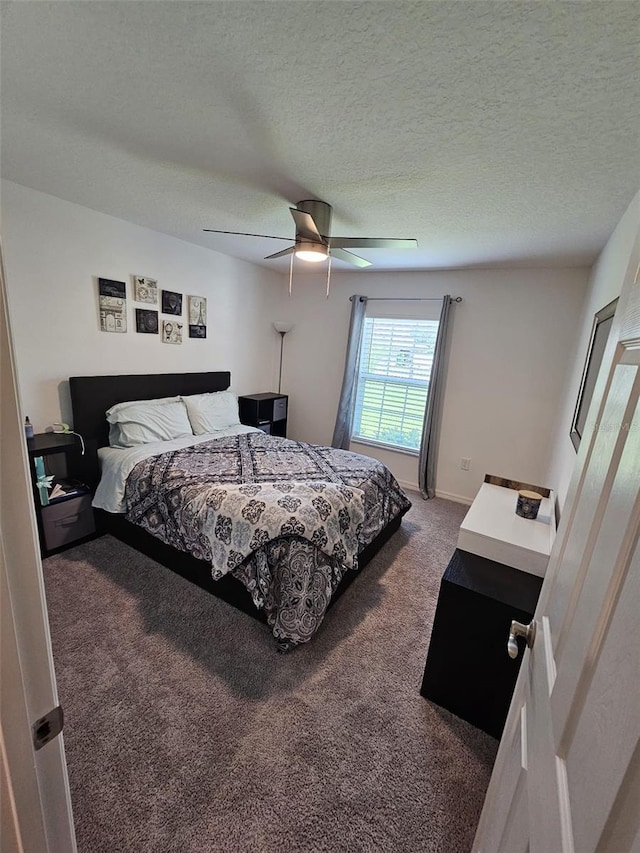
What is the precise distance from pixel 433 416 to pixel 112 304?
10.6 ft

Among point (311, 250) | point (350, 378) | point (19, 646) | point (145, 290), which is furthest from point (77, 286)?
point (19, 646)

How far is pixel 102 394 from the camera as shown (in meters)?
2.94

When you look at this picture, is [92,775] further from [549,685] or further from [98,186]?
[98,186]

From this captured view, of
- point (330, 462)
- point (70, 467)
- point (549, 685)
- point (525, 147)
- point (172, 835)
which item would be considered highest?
point (525, 147)

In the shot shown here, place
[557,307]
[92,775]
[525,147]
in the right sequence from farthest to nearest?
[557,307] → [525,147] → [92,775]

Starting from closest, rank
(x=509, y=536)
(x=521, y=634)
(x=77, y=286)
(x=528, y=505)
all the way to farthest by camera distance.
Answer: (x=521, y=634)
(x=509, y=536)
(x=528, y=505)
(x=77, y=286)

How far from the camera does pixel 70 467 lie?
2.81 metres

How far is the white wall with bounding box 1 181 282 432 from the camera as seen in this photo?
2.43 meters

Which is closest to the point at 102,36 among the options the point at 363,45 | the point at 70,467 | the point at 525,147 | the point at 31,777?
the point at 363,45

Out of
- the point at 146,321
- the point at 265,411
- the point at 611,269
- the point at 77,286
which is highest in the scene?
the point at 611,269

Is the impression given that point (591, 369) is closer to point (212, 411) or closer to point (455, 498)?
point (455, 498)

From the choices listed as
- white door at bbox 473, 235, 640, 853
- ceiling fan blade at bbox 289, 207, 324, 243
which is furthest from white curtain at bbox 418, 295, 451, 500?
white door at bbox 473, 235, 640, 853

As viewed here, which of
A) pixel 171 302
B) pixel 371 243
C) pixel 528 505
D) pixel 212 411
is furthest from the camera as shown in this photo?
pixel 212 411

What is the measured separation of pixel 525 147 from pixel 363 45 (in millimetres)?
815
